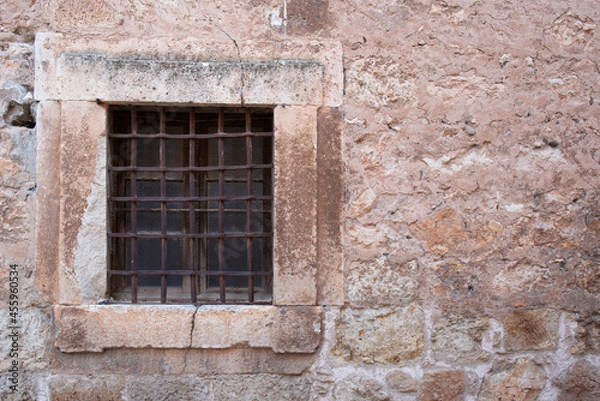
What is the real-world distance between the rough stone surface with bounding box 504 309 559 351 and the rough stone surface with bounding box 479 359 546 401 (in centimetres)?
9

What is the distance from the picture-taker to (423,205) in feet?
8.72

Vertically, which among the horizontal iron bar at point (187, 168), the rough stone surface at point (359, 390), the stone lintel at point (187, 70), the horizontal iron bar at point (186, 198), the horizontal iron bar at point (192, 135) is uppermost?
the stone lintel at point (187, 70)

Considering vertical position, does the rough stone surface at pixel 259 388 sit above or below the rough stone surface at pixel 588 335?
below

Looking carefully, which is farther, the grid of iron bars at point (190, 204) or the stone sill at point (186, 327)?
the grid of iron bars at point (190, 204)

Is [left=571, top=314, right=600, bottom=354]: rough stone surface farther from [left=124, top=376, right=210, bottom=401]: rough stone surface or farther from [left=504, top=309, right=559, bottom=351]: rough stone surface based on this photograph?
[left=124, top=376, right=210, bottom=401]: rough stone surface

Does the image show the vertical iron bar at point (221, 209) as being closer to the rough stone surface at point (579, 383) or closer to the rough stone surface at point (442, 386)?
the rough stone surface at point (442, 386)

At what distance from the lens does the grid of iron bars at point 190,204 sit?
2658 millimetres

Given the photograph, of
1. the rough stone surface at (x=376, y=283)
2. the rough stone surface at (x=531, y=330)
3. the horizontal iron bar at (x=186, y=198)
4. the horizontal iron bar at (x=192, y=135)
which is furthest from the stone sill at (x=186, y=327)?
the rough stone surface at (x=531, y=330)

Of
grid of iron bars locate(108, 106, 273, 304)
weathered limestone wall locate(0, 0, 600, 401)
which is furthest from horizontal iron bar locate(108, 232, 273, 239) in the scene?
weathered limestone wall locate(0, 0, 600, 401)

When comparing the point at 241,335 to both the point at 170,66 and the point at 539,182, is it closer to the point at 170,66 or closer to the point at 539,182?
the point at 170,66

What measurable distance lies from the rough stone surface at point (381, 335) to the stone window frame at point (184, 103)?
134 millimetres

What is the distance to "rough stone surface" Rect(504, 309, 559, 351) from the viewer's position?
2.66 meters

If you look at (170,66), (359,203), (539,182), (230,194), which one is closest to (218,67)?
(170,66)

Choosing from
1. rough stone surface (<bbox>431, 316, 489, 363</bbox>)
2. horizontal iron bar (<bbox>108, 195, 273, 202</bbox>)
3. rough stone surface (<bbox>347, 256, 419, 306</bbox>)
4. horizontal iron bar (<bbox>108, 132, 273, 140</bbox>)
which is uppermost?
horizontal iron bar (<bbox>108, 132, 273, 140</bbox>)
